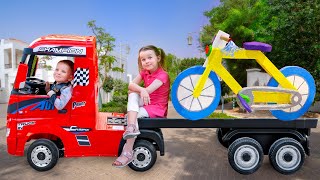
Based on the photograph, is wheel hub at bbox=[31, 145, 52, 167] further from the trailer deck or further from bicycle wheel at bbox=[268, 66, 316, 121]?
bicycle wheel at bbox=[268, 66, 316, 121]

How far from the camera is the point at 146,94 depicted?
12.3 ft

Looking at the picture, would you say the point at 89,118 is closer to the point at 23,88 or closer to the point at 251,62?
the point at 23,88

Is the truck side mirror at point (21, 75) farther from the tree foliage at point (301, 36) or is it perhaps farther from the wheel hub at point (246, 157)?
the tree foliage at point (301, 36)

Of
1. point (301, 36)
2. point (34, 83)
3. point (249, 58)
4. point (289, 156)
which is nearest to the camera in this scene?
point (249, 58)

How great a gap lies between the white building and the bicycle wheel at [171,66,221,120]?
31591mm

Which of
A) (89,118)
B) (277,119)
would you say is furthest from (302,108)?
(89,118)

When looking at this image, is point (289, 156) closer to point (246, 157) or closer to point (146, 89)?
point (246, 157)

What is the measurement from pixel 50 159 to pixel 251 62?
18046 mm

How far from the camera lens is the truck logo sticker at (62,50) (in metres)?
4.04

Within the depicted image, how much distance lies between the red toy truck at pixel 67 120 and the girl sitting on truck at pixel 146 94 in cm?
31

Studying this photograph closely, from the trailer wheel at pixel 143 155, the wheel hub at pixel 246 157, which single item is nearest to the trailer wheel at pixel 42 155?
the trailer wheel at pixel 143 155

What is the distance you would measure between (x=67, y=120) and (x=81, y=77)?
76cm

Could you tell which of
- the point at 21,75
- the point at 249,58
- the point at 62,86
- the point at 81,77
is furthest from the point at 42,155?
the point at 249,58

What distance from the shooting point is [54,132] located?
426 centimetres
